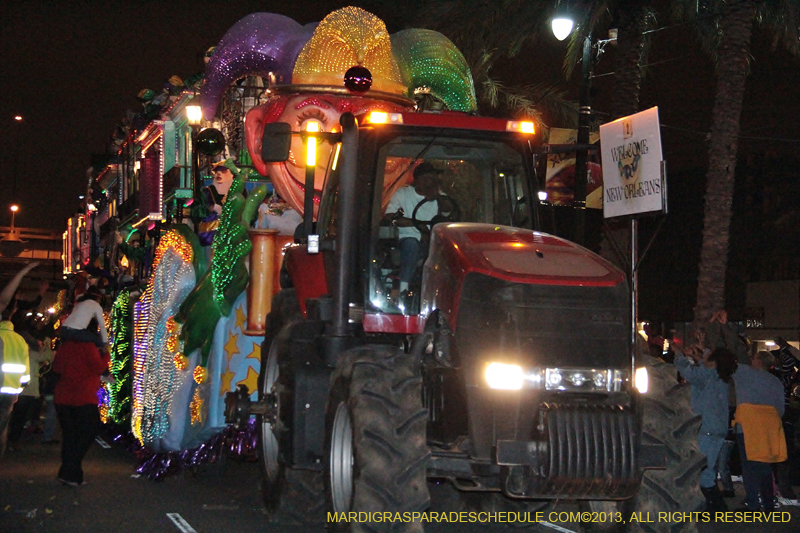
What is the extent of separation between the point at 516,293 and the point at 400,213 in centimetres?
162

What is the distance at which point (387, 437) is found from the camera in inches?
245

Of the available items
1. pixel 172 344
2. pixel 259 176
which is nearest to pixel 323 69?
pixel 259 176

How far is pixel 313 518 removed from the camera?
8.80 m

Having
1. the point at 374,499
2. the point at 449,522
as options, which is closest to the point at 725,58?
the point at 449,522

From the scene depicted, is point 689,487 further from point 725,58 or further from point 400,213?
point 725,58

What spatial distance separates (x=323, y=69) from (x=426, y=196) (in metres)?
4.13

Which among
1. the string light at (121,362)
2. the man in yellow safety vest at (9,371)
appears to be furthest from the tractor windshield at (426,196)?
the string light at (121,362)

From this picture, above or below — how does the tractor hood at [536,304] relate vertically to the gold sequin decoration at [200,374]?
above

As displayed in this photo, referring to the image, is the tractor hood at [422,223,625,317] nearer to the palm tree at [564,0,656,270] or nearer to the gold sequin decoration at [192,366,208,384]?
the gold sequin decoration at [192,366,208,384]

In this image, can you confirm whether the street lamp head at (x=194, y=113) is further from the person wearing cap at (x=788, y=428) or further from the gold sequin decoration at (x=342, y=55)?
the person wearing cap at (x=788, y=428)

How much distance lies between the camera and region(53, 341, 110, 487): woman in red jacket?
11.3 m

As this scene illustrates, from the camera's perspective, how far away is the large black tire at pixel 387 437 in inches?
243

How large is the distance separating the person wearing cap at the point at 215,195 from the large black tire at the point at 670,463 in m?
7.25

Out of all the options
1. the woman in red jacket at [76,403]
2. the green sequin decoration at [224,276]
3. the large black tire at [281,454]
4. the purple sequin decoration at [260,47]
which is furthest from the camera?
the purple sequin decoration at [260,47]
